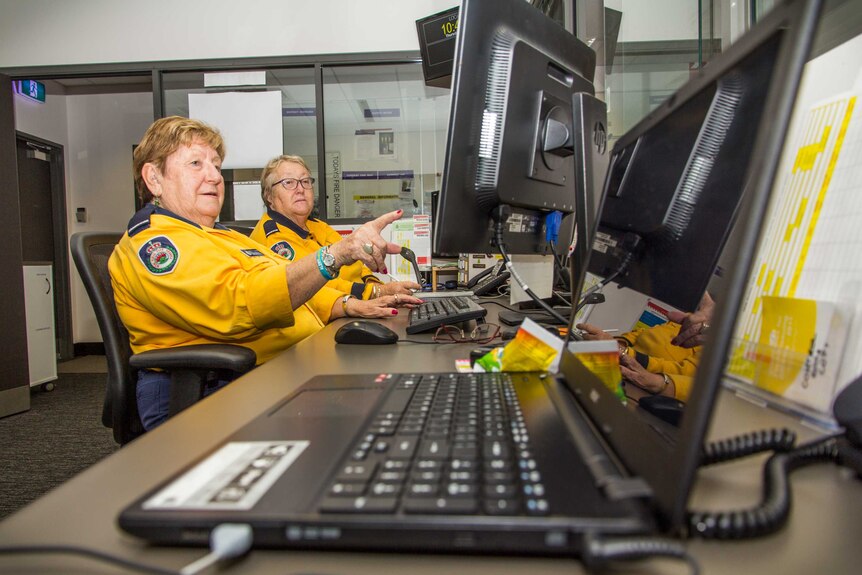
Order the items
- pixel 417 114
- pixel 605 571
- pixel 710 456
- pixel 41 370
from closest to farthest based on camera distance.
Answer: pixel 605 571, pixel 710 456, pixel 41 370, pixel 417 114

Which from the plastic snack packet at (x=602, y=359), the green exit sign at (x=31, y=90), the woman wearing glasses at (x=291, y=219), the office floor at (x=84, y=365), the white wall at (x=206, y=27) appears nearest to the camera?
the plastic snack packet at (x=602, y=359)

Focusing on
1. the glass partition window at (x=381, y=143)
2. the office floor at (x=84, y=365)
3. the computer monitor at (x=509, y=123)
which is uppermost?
the glass partition window at (x=381, y=143)

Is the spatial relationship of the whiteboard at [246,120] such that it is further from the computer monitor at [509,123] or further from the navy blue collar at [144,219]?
the computer monitor at [509,123]

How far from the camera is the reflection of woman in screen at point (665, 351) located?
74 centimetres

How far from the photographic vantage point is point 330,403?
577 mm

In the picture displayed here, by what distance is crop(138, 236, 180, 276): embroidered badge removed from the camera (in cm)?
116

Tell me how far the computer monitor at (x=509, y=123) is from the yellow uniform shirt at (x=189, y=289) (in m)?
0.54

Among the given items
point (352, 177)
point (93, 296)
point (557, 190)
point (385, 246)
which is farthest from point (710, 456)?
point (352, 177)

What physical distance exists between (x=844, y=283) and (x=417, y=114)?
3.85 meters

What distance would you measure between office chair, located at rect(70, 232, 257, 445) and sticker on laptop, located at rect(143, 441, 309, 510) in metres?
0.64

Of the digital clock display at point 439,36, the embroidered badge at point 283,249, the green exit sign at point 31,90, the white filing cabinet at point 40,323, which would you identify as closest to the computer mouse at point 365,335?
the embroidered badge at point 283,249

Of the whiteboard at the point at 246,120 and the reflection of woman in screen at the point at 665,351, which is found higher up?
the whiteboard at the point at 246,120

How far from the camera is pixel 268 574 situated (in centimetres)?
29

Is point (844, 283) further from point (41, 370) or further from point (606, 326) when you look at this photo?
→ point (41, 370)
